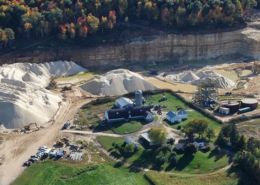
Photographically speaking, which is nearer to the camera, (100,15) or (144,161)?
(144,161)

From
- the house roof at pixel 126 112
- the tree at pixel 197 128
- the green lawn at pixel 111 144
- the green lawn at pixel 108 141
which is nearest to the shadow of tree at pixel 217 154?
the tree at pixel 197 128

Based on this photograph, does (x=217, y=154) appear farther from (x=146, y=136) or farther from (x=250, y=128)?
(x=146, y=136)

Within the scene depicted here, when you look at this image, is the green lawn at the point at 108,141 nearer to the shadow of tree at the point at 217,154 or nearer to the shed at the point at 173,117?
the shed at the point at 173,117

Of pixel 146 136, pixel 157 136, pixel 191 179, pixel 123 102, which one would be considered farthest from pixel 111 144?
pixel 191 179

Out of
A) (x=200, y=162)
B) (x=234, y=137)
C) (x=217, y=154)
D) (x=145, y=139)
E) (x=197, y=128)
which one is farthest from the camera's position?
(x=145, y=139)

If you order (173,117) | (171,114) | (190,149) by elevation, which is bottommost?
(190,149)

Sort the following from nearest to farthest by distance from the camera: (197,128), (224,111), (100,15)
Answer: (197,128), (224,111), (100,15)

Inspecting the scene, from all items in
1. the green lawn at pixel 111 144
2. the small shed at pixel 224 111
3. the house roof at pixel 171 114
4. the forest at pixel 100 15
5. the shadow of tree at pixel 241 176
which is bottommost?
the shadow of tree at pixel 241 176
